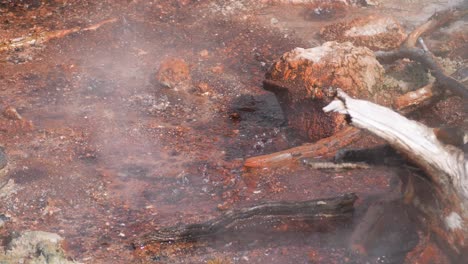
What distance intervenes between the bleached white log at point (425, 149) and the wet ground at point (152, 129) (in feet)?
3.09

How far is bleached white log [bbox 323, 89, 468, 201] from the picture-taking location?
3582 mm

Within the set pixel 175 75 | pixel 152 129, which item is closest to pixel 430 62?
pixel 175 75

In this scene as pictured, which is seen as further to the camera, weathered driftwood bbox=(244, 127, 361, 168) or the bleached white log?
weathered driftwood bbox=(244, 127, 361, 168)

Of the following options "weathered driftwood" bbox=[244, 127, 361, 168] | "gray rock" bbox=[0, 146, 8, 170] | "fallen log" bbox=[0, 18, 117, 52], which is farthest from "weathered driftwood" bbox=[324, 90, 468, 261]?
"fallen log" bbox=[0, 18, 117, 52]

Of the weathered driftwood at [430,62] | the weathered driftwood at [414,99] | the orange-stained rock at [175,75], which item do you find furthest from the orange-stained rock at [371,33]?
the orange-stained rock at [175,75]

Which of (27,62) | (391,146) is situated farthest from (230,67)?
(391,146)

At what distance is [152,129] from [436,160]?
3163 mm

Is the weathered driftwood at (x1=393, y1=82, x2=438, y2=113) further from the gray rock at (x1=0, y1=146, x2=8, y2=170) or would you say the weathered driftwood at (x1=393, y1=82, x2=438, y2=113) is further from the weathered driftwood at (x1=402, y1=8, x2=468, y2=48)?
the gray rock at (x1=0, y1=146, x2=8, y2=170)

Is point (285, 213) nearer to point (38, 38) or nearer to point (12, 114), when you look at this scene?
point (12, 114)

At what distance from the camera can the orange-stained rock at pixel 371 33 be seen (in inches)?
292

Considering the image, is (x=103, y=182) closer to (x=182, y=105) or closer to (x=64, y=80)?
(x=182, y=105)

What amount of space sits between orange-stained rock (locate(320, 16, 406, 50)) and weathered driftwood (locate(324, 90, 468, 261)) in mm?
3900

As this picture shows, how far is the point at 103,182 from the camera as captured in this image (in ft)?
16.9

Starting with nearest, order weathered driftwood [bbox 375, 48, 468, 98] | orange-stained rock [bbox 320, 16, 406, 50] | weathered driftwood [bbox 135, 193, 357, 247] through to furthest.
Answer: weathered driftwood [bbox 135, 193, 357, 247] → weathered driftwood [bbox 375, 48, 468, 98] → orange-stained rock [bbox 320, 16, 406, 50]
